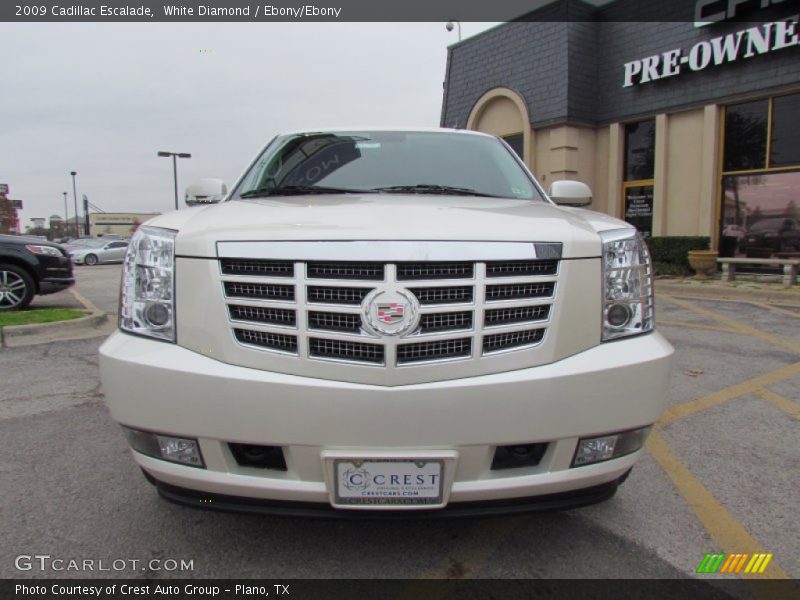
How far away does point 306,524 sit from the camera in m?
2.39

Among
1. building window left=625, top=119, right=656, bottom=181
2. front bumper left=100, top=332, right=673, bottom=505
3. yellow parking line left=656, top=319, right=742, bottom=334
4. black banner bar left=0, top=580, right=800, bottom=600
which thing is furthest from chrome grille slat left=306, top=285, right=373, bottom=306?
building window left=625, top=119, right=656, bottom=181

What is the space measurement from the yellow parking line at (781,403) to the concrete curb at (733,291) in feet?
19.1

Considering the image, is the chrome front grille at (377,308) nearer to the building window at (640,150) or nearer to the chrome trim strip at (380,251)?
the chrome trim strip at (380,251)

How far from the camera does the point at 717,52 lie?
12141 millimetres

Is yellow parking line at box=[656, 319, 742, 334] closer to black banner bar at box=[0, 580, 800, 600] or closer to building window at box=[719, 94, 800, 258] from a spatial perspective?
black banner bar at box=[0, 580, 800, 600]

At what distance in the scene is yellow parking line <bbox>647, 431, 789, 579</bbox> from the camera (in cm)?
225

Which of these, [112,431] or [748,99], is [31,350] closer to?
[112,431]

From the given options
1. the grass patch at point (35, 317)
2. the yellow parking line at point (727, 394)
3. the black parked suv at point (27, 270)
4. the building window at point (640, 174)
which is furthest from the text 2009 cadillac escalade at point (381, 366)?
the building window at point (640, 174)

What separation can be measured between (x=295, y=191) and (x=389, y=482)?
1636 mm

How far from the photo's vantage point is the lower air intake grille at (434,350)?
1.82 meters

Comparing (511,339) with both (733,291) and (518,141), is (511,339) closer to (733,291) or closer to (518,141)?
(733,291)

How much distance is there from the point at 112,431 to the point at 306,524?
5.75 feet

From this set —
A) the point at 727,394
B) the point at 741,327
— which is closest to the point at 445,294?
the point at 727,394

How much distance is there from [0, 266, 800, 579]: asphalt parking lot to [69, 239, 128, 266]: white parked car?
2642 centimetres
